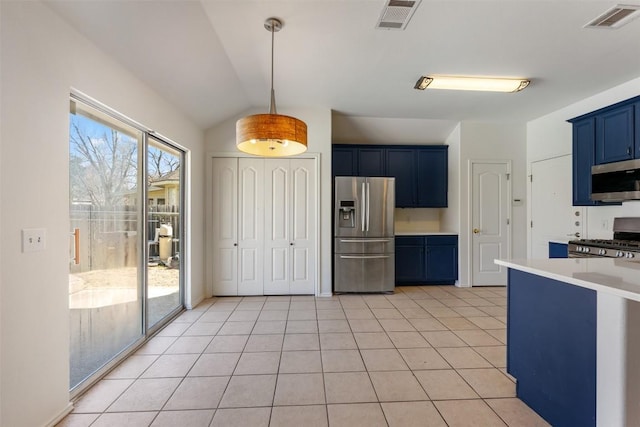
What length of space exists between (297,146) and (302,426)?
5.93 feet

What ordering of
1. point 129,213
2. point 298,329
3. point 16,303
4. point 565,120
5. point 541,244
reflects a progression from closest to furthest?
1. point 16,303
2. point 129,213
3. point 298,329
4. point 565,120
5. point 541,244

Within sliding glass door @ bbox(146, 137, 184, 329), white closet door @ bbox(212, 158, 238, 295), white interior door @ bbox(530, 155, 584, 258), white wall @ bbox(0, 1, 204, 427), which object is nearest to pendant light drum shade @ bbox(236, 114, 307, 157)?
white wall @ bbox(0, 1, 204, 427)

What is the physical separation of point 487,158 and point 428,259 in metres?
1.90

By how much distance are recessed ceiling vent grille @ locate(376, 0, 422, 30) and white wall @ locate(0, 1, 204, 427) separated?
206 centimetres

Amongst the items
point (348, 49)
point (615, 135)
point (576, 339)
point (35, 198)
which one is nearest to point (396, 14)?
point (348, 49)

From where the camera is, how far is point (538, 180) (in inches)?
169

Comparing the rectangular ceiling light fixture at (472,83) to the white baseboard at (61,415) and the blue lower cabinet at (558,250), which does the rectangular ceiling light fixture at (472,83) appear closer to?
the blue lower cabinet at (558,250)

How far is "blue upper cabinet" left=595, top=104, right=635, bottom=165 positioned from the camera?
2881 mm

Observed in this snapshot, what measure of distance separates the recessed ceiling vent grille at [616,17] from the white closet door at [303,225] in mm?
3013

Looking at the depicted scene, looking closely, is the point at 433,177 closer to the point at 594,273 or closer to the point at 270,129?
the point at 594,273

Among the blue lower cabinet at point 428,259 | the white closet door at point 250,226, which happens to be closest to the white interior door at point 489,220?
the blue lower cabinet at point 428,259

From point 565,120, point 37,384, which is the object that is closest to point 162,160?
point 37,384

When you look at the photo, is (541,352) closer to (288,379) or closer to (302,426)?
(302,426)

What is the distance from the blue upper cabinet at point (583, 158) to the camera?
10.7ft
